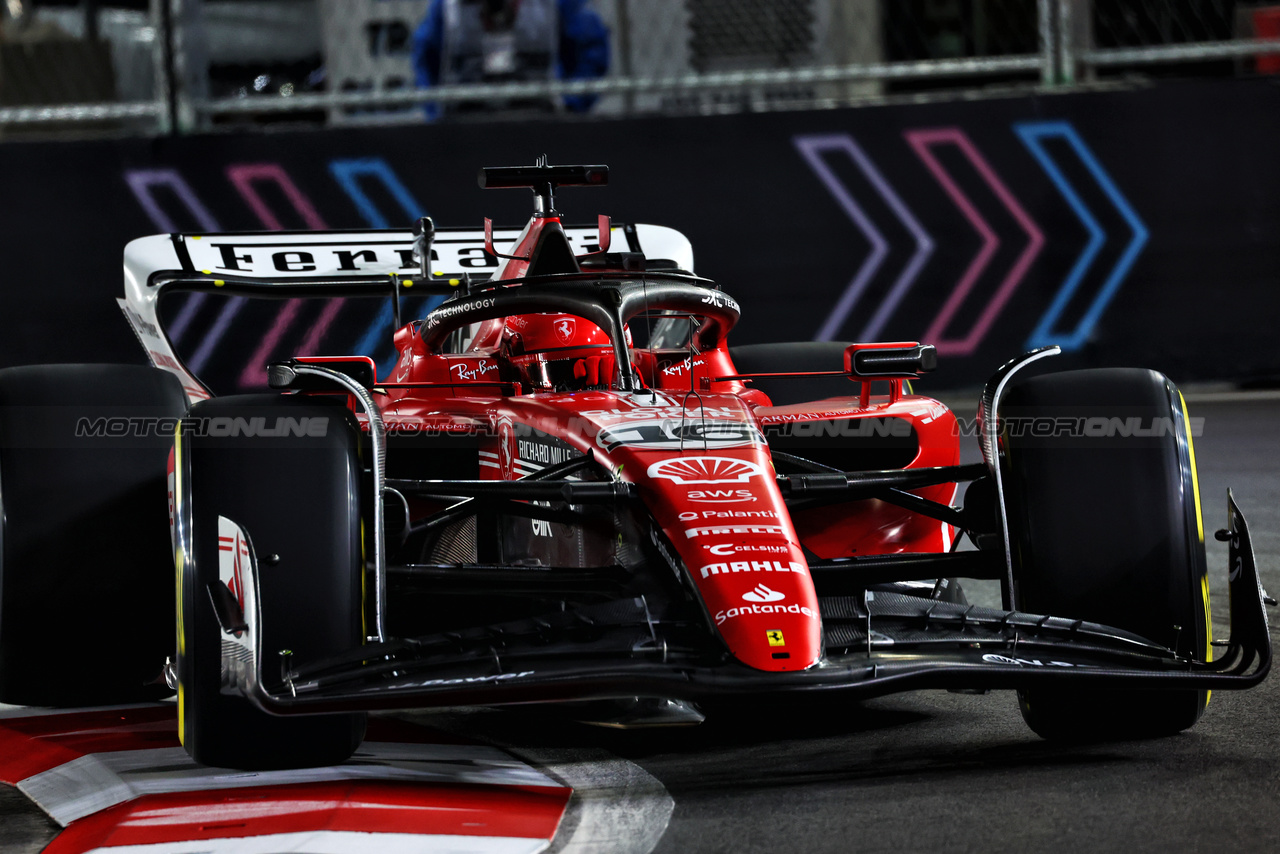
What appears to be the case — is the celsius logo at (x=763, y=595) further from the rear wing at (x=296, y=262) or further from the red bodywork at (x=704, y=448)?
the rear wing at (x=296, y=262)

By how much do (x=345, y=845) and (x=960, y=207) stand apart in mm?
6384

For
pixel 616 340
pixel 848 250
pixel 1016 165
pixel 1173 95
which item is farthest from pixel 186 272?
pixel 1173 95

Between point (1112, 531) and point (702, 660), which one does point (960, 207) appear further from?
point (702, 660)

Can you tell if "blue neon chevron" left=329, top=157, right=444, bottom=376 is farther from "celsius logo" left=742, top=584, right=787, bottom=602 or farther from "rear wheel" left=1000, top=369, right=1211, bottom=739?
"celsius logo" left=742, top=584, right=787, bottom=602

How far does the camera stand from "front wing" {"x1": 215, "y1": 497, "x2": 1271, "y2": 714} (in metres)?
2.37

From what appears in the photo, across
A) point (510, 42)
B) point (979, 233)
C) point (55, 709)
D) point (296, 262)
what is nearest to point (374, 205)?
point (510, 42)

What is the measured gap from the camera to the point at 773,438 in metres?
3.47

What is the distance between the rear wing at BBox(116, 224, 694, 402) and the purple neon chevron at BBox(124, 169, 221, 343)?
276 centimetres

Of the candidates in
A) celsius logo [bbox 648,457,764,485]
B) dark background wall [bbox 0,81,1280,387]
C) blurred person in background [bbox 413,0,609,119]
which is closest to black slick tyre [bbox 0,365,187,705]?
celsius logo [bbox 648,457,764,485]

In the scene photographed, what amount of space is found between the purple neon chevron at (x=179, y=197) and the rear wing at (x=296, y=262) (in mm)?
2756

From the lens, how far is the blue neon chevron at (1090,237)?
26.1 feet

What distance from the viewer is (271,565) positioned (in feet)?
8.49
